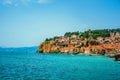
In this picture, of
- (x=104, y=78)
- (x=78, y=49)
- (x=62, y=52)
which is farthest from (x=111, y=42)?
(x=104, y=78)

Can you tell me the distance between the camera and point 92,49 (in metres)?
173

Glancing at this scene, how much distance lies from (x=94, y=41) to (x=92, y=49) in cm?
1365

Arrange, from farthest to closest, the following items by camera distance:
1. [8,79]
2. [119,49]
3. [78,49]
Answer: [78,49], [119,49], [8,79]

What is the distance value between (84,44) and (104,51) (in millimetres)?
23061

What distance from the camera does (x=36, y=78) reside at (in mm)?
46812

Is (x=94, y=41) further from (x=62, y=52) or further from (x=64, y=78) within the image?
(x=64, y=78)

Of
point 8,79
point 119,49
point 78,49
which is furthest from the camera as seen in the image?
point 78,49

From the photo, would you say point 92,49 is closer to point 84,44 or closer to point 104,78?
point 84,44

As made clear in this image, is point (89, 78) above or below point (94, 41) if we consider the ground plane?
below

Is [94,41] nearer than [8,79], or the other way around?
[8,79]

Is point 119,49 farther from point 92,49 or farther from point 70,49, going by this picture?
point 70,49

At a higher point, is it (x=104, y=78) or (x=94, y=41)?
(x=94, y=41)

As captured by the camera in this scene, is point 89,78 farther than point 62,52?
No

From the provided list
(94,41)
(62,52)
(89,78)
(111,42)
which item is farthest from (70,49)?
(89,78)
